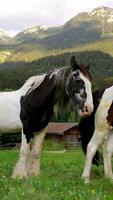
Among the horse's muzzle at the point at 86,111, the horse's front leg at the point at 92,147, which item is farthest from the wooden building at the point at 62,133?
the horse's muzzle at the point at 86,111

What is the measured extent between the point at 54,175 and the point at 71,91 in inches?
94.4

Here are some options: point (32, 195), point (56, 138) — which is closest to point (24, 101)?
point (32, 195)

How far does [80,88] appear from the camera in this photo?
34.5 ft

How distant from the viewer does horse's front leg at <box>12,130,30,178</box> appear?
11033 millimetres

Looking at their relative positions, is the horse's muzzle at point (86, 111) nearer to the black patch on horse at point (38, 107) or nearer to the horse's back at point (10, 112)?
the black patch on horse at point (38, 107)

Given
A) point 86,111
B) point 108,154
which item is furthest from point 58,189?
point 108,154

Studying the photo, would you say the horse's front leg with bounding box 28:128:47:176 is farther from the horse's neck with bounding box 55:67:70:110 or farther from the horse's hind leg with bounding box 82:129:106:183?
the horse's hind leg with bounding box 82:129:106:183

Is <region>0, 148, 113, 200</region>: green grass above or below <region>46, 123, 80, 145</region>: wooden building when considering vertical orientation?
above

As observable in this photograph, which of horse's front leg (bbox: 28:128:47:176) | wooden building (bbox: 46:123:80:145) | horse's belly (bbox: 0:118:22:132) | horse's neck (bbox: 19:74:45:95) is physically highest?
horse's neck (bbox: 19:74:45:95)

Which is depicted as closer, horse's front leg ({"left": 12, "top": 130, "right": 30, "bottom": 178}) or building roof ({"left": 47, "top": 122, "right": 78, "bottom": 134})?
horse's front leg ({"left": 12, "top": 130, "right": 30, "bottom": 178})

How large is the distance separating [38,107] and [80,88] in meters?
1.31

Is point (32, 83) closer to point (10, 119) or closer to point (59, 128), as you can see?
point (10, 119)

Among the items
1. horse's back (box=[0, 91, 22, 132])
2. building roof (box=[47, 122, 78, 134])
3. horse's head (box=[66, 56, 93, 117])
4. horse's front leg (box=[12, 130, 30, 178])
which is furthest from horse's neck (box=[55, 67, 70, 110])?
building roof (box=[47, 122, 78, 134])

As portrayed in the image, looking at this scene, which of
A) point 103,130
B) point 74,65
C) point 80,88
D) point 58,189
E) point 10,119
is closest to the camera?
point 58,189
